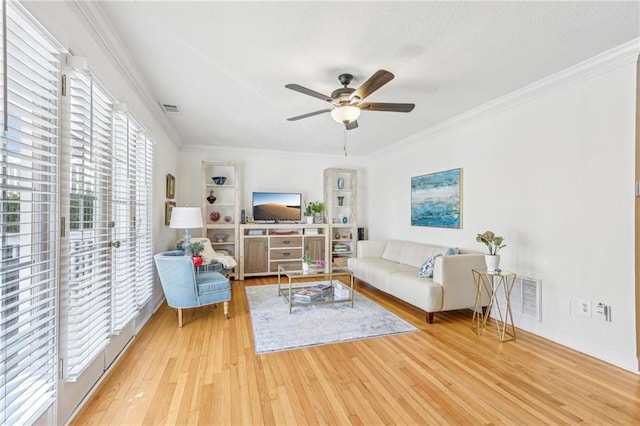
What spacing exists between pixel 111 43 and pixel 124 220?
4.51 ft

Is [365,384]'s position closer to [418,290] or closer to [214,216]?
[418,290]

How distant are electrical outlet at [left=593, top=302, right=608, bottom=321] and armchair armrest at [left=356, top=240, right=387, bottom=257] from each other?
300 cm

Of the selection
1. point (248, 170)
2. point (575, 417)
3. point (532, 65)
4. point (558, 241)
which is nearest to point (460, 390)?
point (575, 417)

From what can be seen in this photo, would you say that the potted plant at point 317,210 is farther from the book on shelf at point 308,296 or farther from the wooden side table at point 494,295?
the wooden side table at point 494,295

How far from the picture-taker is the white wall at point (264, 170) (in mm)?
5543

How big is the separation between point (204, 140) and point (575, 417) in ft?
18.3

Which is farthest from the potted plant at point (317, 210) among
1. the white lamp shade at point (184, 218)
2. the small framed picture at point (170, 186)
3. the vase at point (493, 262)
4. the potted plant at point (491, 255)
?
the vase at point (493, 262)

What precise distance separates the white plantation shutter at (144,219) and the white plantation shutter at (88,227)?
72 centimetres

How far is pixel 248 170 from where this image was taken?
5.90 meters

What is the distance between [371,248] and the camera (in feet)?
17.1

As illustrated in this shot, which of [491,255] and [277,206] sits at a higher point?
[277,206]

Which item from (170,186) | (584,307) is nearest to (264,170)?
(170,186)

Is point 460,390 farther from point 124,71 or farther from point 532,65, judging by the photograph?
point 124,71

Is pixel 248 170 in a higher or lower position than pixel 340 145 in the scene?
lower
